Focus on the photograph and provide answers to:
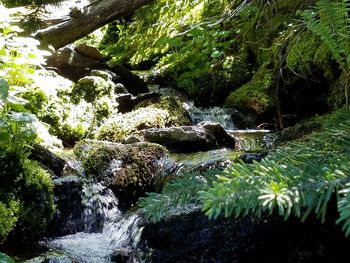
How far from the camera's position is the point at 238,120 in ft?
23.0

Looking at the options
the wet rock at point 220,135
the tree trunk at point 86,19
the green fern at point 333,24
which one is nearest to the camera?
the green fern at point 333,24

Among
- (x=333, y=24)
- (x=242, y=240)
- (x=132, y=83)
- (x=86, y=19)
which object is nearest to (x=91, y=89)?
(x=86, y=19)

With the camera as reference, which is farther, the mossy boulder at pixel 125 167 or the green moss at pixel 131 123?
the green moss at pixel 131 123

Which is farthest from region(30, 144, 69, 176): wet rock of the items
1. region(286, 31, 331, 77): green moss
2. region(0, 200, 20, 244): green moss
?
region(286, 31, 331, 77): green moss

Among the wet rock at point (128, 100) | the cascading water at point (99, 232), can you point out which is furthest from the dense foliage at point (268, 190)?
the wet rock at point (128, 100)

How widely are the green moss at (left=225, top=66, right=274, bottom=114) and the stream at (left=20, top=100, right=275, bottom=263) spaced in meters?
1.19

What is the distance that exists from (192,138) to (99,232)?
1.75 metres

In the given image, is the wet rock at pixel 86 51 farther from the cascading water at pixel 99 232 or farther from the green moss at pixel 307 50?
the cascading water at pixel 99 232

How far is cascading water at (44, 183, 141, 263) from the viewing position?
3818 millimetres

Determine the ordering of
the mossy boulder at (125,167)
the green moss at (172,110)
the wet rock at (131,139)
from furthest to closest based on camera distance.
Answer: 1. the green moss at (172,110)
2. the wet rock at (131,139)
3. the mossy boulder at (125,167)

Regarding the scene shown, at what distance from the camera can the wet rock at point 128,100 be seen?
7336 mm

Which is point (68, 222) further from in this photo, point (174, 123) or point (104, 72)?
point (104, 72)

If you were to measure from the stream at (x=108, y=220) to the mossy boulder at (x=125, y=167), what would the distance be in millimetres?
114

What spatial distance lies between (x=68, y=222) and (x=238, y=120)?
3.55 meters
